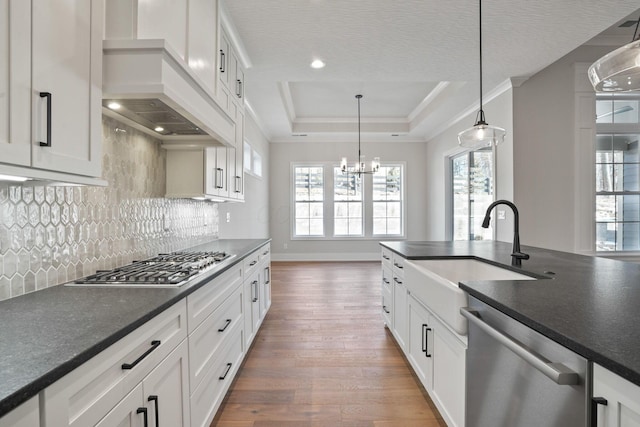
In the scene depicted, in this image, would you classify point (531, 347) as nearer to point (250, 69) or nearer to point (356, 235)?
point (250, 69)

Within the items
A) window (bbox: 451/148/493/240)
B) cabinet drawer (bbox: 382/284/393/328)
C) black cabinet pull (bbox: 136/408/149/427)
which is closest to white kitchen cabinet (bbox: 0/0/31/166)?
black cabinet pull (bbox: 136/408/149/427)

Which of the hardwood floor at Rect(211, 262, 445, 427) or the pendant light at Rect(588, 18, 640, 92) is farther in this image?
the hardwood floor at Rect(211, 262, 445, 427)

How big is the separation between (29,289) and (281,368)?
172cm

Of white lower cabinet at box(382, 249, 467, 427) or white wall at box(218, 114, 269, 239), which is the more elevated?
white wall at box(218, 114, 269, 239)

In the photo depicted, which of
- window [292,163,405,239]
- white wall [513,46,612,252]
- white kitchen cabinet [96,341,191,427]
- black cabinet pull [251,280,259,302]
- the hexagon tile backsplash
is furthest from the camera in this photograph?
window [292,163,405,239]

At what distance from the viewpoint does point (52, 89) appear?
38.7 inches

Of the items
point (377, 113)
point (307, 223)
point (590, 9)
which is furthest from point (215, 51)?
point (307, 223)

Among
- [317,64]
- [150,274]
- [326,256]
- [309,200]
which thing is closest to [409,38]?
[317,64]

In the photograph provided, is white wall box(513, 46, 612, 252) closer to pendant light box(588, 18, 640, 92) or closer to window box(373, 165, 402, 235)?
pendant light box(588, 18, 640, 92)

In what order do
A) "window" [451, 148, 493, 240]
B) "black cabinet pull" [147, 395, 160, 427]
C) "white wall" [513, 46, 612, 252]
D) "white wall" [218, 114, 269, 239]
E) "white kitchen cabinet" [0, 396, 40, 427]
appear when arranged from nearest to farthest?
1. "white kitchen cabinet" [0, 396, 40, 427]
2. "black cabinet pull" [147, 395, 160, 427]
3. "white wall" [513, 46, 612, 252]
4. "white wall" [218, 114, 269, 239]
5. "window" [451, 148, 493, 240]

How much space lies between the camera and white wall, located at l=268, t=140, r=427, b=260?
293 inches

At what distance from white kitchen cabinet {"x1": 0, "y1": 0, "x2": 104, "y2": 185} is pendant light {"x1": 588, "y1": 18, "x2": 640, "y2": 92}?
2.03 m

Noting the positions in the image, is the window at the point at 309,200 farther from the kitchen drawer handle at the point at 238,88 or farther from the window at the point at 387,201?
the kitchen drawer handle at the point at 238,88

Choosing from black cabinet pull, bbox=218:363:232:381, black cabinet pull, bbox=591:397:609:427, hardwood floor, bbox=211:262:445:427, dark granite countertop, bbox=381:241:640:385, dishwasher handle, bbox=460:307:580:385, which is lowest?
hardwood floor, bbox=211:262:445:427
